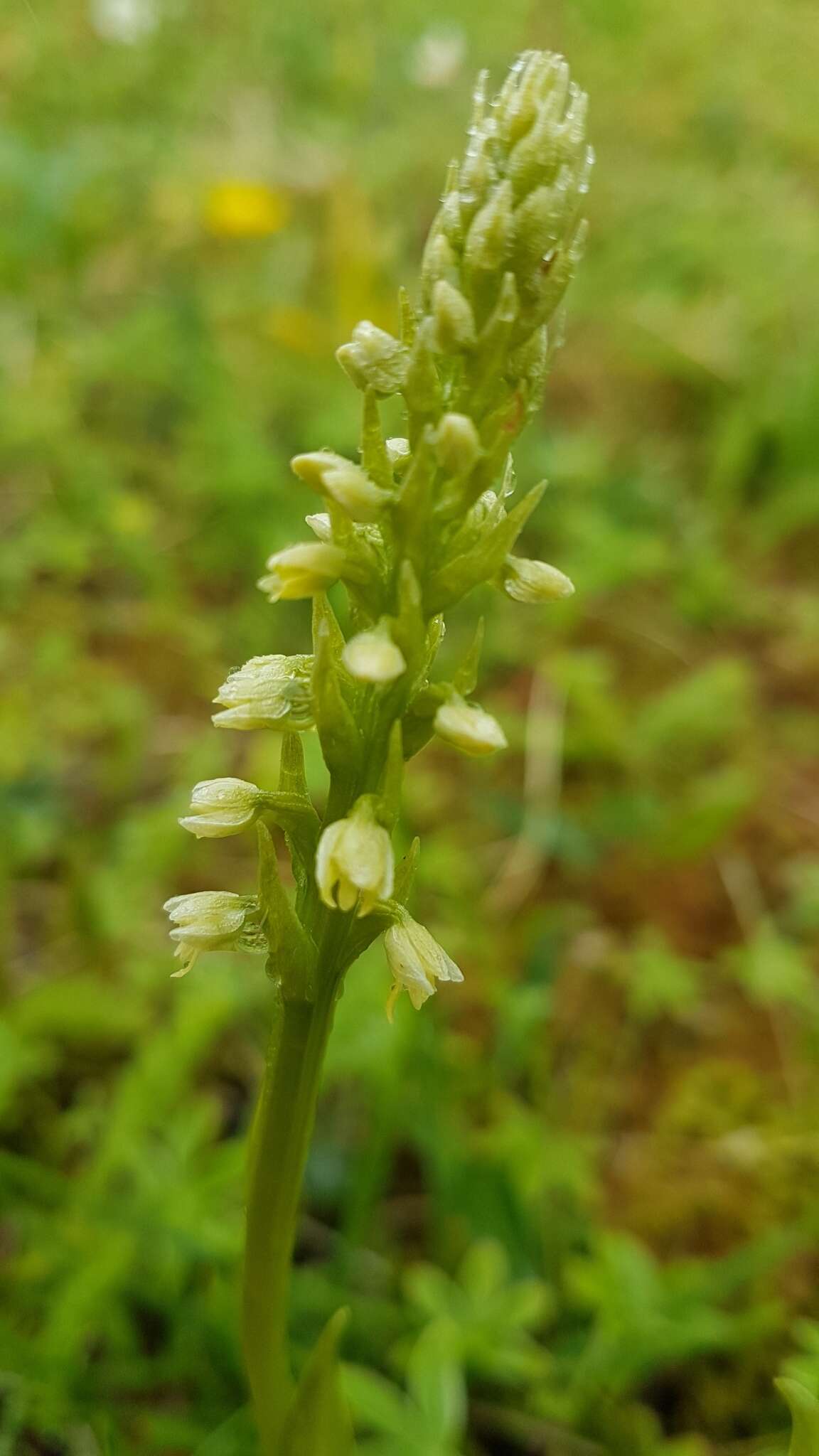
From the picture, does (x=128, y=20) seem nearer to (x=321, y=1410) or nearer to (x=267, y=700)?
(x=267, y=700)

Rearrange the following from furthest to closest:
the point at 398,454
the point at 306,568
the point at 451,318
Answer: the point at 398,454 → the point at 306,568 → the point at 451,318

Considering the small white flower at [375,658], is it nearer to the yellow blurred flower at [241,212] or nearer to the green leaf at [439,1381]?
the green leaf at [439,1381]

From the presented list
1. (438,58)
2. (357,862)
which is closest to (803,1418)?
(357,862)

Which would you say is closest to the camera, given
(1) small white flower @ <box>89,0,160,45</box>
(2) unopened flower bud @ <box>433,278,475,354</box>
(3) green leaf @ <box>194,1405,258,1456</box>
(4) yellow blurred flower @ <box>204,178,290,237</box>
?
(2) unopened flower bud @ <box>433,278,475,354</box>

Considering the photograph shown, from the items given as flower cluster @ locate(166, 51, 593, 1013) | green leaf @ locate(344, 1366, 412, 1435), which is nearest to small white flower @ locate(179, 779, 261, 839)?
flower cluster @ locate(166, 51, 593, 1013)

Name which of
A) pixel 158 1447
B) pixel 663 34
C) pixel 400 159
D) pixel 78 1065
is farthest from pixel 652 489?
pixel 663 34

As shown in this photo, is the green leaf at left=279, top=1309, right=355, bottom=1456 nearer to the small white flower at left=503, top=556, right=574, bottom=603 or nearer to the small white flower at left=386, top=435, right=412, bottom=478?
the small white flower at left=503, top=556, right=574, bottom=603

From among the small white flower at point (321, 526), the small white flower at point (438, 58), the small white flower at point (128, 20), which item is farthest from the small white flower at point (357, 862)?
the small white flower at point (128, 20)
